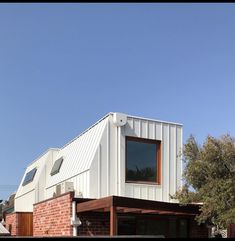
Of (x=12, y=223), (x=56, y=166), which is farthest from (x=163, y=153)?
(x=12, y=223)

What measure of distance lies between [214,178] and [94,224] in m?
4.02

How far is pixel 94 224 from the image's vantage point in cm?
1362

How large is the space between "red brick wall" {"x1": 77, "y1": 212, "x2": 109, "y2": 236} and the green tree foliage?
282 centimetres

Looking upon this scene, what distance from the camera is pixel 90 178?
14078mm

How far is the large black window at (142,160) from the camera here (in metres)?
15.1

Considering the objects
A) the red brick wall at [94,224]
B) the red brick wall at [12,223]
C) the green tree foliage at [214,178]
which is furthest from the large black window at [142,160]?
the red brick wall at [12,223]

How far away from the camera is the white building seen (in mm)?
14438

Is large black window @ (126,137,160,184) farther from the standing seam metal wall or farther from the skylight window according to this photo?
the skylight window

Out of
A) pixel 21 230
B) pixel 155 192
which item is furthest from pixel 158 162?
pixel 21 230

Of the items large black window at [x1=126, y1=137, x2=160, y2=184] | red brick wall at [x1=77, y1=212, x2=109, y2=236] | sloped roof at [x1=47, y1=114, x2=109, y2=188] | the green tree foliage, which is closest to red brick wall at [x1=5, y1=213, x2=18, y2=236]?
sloped roof at [x1=47, y1=114, x2=109, y2=188]

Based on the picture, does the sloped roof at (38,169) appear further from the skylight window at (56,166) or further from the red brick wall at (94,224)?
the red brick wall at (94,224)

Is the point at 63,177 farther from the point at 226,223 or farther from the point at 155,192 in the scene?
the point at 226,223

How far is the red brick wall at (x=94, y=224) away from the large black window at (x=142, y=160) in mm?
1776

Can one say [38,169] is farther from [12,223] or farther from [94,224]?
[94,224]
